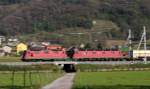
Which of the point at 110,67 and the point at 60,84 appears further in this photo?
the point at 110,67

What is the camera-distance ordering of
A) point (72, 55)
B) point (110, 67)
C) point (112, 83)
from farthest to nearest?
point (72, 55)
point (110, 67)
point (112, 83)

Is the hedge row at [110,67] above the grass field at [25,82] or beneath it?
beneath

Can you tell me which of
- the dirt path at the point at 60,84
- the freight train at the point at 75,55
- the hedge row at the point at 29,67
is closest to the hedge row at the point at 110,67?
the hedge row at the point at 29,67

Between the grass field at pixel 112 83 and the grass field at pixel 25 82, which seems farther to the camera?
the grass field at pixel 112 83

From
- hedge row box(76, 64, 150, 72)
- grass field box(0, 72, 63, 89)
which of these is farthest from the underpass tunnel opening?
grass field box(0, 72, 63, 89)

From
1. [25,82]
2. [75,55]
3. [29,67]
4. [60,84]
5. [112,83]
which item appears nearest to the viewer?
[60,84]

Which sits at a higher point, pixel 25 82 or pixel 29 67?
pixel 25 82

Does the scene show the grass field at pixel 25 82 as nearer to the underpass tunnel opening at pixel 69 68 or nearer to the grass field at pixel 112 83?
the grass field at pixel 112 83

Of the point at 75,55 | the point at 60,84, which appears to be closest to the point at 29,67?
the point at 75,55

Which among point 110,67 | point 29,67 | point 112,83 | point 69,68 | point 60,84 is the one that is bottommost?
point 69,68

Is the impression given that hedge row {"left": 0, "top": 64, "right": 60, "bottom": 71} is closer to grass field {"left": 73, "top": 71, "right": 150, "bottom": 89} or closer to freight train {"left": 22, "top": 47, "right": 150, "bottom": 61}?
freight train {"left": 22, "top": 47, "right": 150, "bottom": 61}

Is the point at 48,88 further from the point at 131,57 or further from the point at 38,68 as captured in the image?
the point at 131,57

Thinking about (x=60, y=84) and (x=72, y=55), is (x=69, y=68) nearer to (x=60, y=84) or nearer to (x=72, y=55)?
(x=72, y=55)

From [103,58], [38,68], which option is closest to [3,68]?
[38,68]
